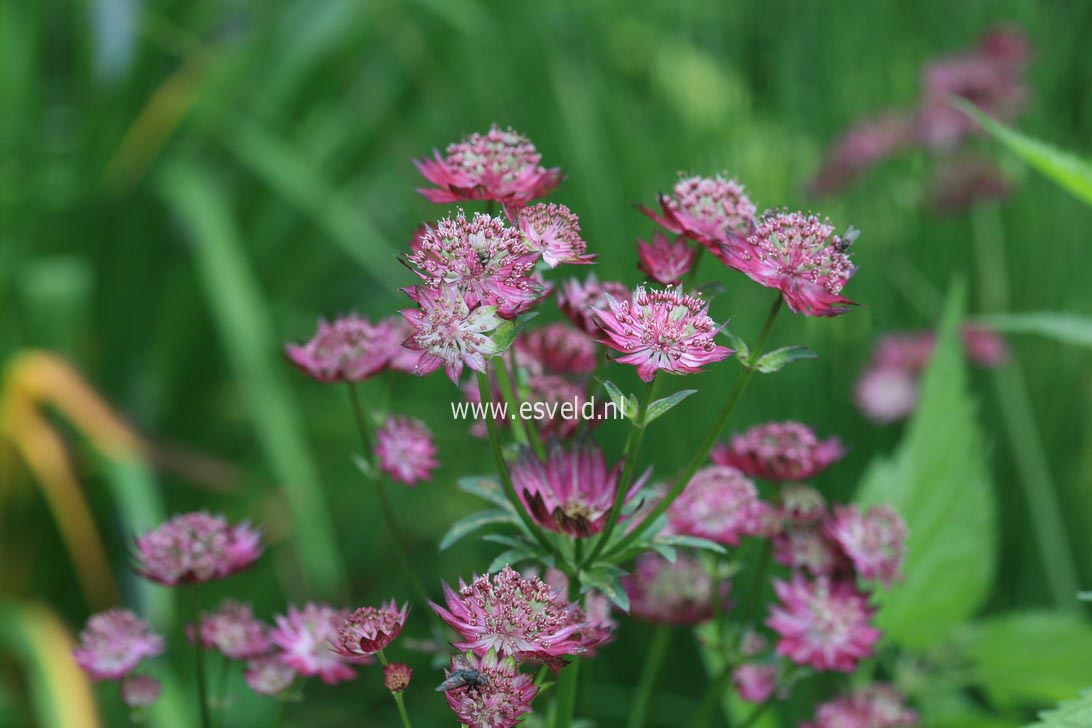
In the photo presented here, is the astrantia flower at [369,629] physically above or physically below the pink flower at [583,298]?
below

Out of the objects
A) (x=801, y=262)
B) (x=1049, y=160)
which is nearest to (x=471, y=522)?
(x=801, y=262)

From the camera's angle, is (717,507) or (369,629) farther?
(717,507)

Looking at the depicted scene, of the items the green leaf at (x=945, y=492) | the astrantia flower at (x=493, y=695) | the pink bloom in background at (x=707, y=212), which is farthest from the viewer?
the green leaf at (x=945, y=492)

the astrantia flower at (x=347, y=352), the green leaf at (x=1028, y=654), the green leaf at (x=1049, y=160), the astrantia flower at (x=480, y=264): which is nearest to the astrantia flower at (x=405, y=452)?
the astrantia flower at (x=347, y=352)

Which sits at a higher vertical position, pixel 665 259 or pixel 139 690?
pixel 665 259

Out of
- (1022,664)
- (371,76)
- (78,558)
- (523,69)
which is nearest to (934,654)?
(1022,664)

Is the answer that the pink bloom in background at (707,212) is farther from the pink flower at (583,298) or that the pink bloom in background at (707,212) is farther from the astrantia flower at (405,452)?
the astrantia flower at (405,452)

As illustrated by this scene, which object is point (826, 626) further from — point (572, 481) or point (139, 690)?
point (139, 690)
